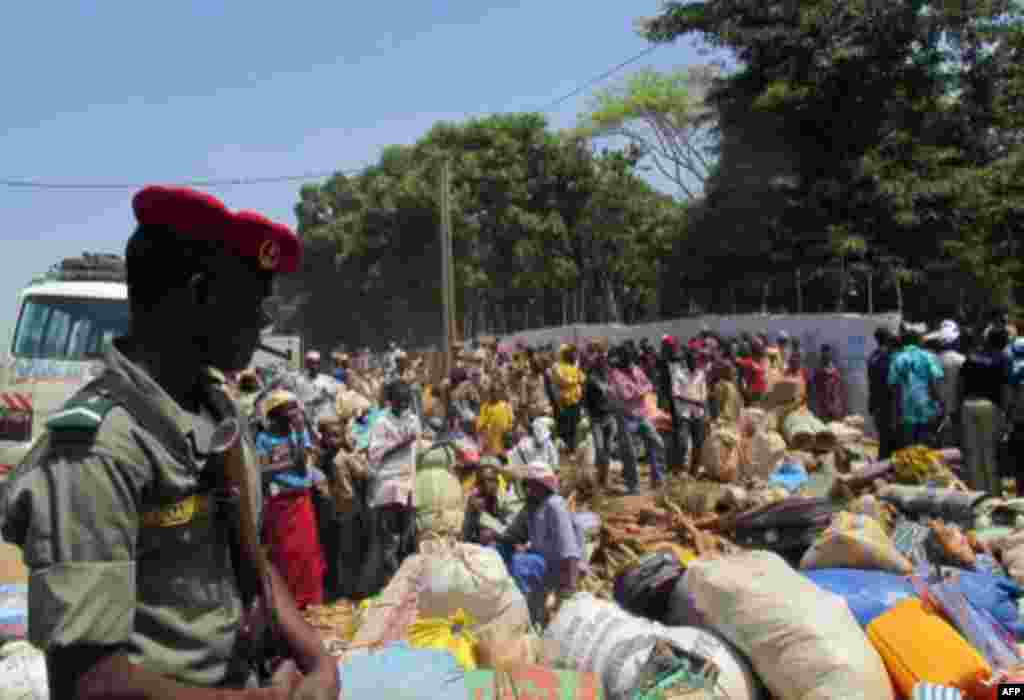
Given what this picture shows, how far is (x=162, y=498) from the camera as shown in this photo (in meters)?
1.17

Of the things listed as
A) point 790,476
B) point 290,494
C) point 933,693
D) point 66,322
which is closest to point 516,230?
point 66,322

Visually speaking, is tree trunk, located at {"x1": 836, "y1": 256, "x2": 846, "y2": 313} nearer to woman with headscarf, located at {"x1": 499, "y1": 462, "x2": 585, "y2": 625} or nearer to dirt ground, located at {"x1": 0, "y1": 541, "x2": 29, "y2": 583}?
woman with headscarf, located at {"x1": 499, "y1": 462, "x2": 585, "y2": 625}

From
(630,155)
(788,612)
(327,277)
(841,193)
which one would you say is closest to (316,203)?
(327,277)

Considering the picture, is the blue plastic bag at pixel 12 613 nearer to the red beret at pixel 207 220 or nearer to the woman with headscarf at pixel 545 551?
the woman with headscarf at pixel 545 551

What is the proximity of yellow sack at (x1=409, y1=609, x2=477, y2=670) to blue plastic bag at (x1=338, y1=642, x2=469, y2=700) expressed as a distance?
0.44 meters

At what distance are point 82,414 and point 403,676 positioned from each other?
2.25m

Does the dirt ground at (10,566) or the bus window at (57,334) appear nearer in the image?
the dirt ground at (10,566)

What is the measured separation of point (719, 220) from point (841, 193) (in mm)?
2392

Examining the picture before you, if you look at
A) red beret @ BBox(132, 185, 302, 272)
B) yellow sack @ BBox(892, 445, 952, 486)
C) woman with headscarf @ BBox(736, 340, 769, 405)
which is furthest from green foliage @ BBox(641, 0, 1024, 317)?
red beret @ BBox(132, 185, 302, 272)

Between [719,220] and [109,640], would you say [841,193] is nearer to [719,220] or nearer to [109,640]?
[719,220]

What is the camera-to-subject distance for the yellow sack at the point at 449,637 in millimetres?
3723

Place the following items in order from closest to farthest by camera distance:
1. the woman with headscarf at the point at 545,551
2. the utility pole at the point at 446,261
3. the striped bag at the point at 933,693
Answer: the striped bag at the point at 933,693, the woman with headscarf at the point at 545,551, the utility pole at the point at 446,261

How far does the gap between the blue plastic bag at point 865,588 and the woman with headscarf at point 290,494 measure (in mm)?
3263

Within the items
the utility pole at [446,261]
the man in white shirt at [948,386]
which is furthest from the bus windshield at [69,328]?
the man in white shirt at [948,386]
